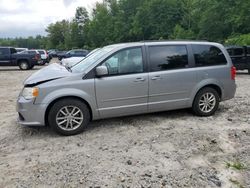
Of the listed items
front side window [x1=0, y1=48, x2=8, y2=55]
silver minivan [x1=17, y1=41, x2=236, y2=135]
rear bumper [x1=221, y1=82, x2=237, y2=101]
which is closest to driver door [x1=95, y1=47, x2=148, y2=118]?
silver minivan [x1=17, y1=41, x2=236, y2=135]

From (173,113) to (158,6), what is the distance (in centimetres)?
5547

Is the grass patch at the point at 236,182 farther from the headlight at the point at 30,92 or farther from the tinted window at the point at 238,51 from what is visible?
the tinted window at the point at 238,51

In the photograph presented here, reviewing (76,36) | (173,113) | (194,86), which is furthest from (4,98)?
(76,36)

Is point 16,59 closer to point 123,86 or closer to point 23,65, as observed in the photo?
point 23,65

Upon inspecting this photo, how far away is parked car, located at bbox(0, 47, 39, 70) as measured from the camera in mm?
20922

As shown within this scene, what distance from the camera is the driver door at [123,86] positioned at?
5391mm

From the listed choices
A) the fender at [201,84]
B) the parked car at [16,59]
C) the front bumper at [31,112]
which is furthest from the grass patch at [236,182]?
the parked car at [16,59]

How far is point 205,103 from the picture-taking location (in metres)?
6.29

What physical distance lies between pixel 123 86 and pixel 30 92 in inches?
68.6

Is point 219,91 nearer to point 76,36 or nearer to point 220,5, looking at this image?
point 220,5

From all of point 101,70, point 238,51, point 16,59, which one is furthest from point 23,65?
point 101,70

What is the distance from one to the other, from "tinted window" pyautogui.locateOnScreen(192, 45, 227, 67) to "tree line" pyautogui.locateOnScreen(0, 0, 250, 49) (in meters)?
20.4

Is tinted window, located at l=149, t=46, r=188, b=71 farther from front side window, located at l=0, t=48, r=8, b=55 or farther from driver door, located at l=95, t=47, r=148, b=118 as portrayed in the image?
front side window, located at l=0, t=48, r=8, b=55

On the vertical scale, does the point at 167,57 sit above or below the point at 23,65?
above
